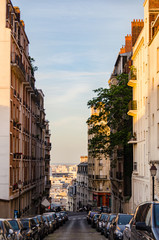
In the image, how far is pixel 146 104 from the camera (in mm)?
42219

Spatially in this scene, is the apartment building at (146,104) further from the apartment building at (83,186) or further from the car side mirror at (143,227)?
the apartment building at (83,186)

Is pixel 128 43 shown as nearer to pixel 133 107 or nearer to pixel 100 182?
pixel 133 107

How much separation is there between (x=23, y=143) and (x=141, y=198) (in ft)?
54.9

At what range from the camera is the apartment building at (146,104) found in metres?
38.9

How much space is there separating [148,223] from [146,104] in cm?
3131

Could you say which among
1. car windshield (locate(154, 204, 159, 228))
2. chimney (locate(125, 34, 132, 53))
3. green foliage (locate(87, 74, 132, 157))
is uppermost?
chimney (locate(125, 34, 132, 53))

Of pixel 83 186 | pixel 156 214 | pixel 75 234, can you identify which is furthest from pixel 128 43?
pixel 83 186

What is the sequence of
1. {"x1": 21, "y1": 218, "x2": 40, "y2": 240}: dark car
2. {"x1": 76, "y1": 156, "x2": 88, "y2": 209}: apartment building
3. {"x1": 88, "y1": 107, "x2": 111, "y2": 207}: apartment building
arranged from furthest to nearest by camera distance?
{"x1": 76, "y1": 156, "x2": 88, "y2": 209}: apartment building
{"x1": 88, "y1": 107, "x2": 111, "y2": 207}: apartment building
{"x1": 21, "y1": 218, "x2": 40, "y2": 240}: dark car

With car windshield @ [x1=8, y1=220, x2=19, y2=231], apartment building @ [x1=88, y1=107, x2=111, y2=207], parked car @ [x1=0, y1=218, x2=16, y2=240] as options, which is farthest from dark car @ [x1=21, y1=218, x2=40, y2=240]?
apartment building @ [x1=88, y1=107, x2=111, y2=207]

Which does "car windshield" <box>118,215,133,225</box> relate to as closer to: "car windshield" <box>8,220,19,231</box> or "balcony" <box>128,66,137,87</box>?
"car windshield" <box>8,220,19,231</box>

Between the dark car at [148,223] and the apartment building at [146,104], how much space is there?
2444cm

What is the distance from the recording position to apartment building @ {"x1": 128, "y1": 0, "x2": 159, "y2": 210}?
128ft

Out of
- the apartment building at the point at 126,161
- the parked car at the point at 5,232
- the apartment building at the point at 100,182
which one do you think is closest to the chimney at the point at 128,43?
the apartment building at the point at 126,161

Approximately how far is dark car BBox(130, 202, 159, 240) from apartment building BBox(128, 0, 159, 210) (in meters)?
24.4
